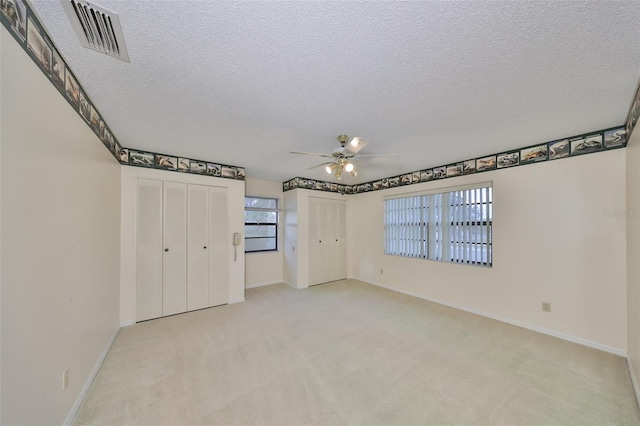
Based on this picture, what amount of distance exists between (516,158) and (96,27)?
4551mm

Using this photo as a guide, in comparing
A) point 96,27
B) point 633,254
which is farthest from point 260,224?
point 633,254

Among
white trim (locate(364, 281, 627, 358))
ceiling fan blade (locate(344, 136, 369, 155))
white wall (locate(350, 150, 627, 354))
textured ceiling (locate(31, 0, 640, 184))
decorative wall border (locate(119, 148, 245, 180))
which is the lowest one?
white trim (locate(364, 281, 627, 358))

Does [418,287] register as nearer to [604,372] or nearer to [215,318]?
[604,372]

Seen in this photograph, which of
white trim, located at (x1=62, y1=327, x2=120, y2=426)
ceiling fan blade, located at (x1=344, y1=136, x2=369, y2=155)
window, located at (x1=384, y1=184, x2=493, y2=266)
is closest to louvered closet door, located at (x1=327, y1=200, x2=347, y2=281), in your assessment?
window, located at (x1=384, y1=184, x2=493, y2=266)

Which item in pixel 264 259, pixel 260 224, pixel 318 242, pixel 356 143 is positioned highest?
pixel 356 143

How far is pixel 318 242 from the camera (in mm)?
5406

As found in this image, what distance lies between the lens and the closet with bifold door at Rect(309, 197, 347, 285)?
209 inches

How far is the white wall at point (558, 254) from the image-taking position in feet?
8.34

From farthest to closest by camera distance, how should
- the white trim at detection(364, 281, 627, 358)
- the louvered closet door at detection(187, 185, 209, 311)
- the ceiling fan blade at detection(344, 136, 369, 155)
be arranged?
the louvered closet door at detection(187, 185, 209, 311)
the white trim at detection(364, 281, 627, 358)
the ceiling fan blade at detection(344, 136, 369, 155)

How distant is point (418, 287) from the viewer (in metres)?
4.49

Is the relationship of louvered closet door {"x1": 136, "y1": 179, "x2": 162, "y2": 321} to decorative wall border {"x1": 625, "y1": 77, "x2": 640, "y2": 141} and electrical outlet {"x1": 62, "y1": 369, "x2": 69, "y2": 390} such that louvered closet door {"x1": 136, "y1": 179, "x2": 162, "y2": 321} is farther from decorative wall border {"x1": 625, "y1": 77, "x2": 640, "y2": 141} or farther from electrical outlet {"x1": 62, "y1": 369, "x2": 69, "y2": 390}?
decorative wall border {"x1": 625, "y1": 77, "x2": 640, "y2": 141}

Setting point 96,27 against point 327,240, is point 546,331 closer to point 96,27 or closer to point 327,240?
point 327,240

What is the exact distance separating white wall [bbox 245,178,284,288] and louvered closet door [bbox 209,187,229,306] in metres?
1.02

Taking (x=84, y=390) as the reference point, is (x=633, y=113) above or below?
above
